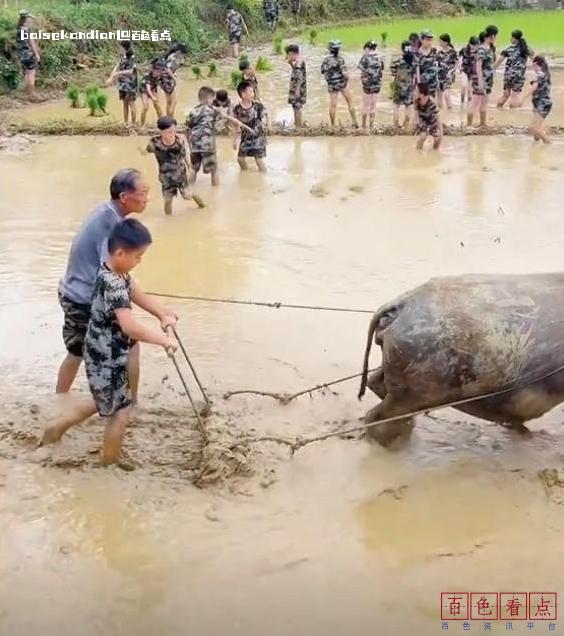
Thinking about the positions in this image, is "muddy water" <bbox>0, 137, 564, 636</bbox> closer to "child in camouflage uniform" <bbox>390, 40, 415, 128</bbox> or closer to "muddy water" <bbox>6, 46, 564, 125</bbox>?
"child in camouflage uniform" <bbox>390, 40, 415, 128</bbox>

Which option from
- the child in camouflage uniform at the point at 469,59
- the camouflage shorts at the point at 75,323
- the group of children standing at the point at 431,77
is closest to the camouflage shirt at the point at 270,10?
the group of children standing at the point at 431,77

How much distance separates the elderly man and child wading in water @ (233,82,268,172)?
5.68 meters

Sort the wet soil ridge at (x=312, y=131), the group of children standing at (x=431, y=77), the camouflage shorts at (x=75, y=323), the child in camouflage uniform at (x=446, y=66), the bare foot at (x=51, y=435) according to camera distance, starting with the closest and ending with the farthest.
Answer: the bare foot at (x=51, y=435) → the camouflage shorts at (x=75, y=323) → the group of children standing at (x=431, y=77) → the wet soil ridge at (x=312, y=131) → the child in camouflage uniform at (x=446, y=66)

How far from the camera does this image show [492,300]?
13.4 ft

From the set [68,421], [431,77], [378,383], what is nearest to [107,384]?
[68,421]

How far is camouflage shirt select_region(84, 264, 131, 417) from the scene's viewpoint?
399 cm

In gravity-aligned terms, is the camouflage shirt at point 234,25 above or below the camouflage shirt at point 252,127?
above

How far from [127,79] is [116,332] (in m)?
9.75

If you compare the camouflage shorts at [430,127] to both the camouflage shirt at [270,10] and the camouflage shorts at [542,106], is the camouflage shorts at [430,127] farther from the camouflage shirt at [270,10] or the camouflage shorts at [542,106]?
the camouflage shirt at [270,10]

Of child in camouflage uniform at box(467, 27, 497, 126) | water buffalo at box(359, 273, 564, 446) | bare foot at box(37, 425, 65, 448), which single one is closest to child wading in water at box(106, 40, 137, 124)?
child in camouflage uniform at box(467, 27, 497, 126)

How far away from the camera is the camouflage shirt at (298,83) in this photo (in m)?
12.7

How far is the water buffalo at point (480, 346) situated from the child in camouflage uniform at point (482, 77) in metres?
9.32

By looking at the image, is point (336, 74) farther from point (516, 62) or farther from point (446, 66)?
point (516, 62)

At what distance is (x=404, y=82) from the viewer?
1255 cm
